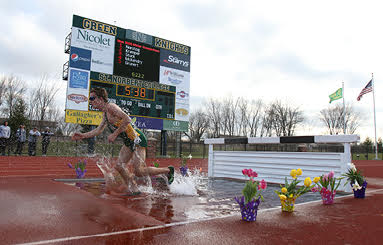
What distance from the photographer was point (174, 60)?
869 inches

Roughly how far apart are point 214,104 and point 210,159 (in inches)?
1802

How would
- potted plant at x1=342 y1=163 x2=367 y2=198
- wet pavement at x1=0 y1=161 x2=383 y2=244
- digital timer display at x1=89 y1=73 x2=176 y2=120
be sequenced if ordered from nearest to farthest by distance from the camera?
wet pavement at x1=0 y1=161 x2=383 y2=244, potted plant at x1=342 y1=163 x2=367 y2=198, digital timer display at x1=89 y1=73 x2=176 y2=120

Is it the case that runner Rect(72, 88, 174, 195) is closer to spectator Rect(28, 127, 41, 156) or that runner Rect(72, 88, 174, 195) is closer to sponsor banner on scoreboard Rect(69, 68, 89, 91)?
sponsor banner on scoreboard Rect(69, 68, 89, 91)

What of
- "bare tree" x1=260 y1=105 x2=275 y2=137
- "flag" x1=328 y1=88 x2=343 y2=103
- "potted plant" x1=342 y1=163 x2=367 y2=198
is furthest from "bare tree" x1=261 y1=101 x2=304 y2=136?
"potted plant" x1=342 y1=163 x2=367 y2=198

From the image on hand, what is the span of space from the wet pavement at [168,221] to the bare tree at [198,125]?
5232 centimetres

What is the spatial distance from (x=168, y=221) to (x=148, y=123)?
16964 mm

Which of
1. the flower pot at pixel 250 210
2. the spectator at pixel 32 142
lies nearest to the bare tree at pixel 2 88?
the spectator at pixel 32 142

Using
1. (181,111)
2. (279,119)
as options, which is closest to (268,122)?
(279,119)

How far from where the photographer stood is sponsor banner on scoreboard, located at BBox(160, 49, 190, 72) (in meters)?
21.4

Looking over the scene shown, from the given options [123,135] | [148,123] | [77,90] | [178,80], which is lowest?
[123,135]

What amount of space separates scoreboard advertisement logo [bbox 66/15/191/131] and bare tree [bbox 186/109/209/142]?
35.1m

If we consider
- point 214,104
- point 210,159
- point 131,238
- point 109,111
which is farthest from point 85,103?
point 214,104

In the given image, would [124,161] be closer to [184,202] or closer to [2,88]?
[184,202]

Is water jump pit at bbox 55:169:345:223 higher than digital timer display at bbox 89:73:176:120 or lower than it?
lower
